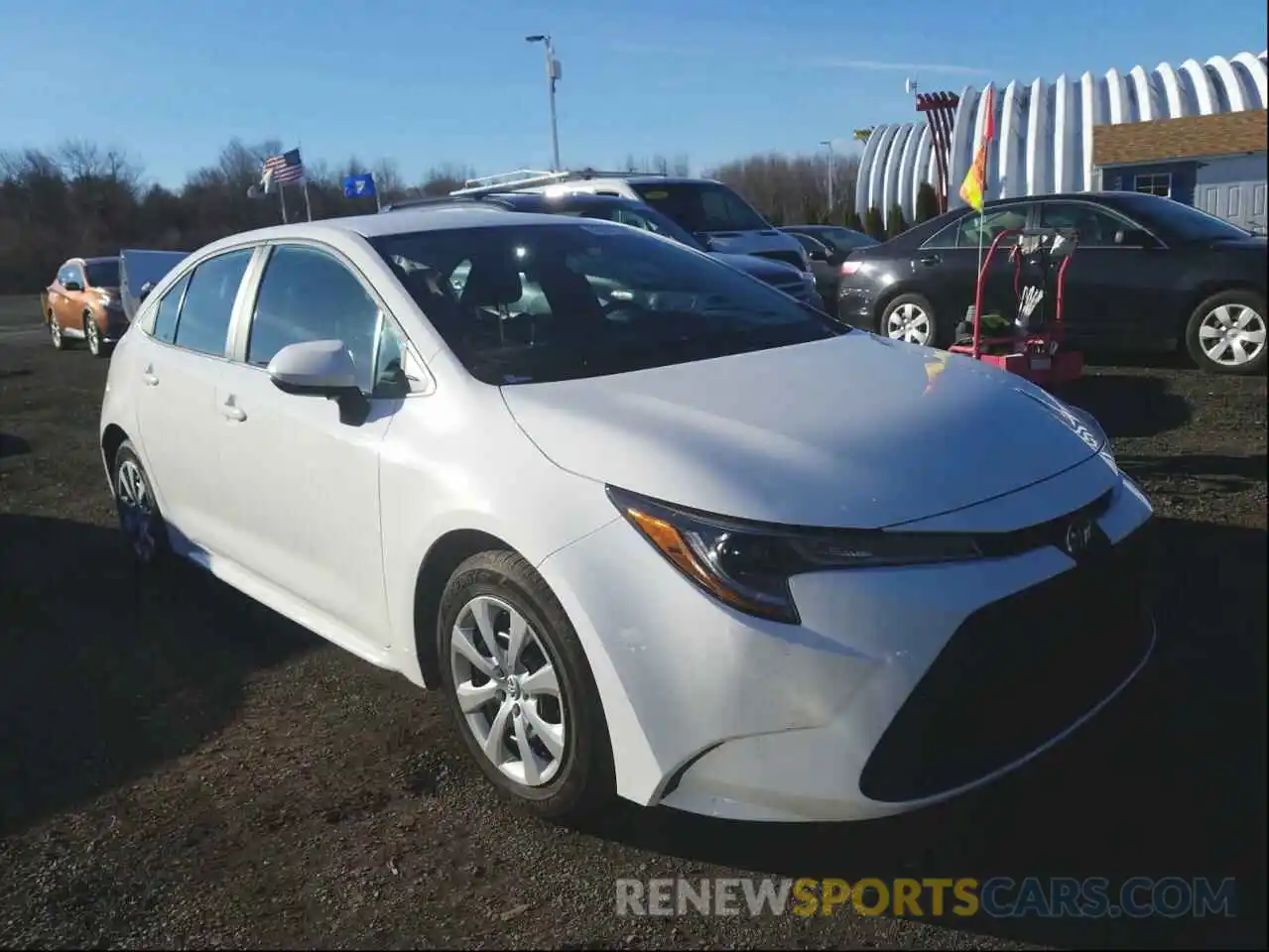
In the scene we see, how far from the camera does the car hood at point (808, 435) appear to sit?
2.49 metres

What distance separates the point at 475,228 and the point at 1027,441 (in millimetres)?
2152

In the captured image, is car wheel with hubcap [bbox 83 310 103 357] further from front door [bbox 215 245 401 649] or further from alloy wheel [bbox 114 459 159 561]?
front door [bbox 215 245 401 649]

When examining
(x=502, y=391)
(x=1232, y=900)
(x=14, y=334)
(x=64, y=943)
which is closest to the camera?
(x=1232, y=900)

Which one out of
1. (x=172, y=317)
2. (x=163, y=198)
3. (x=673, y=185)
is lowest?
(x=172, y=317)

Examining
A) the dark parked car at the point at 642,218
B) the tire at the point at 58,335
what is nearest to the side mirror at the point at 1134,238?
the dark parked car at the point at 642,218

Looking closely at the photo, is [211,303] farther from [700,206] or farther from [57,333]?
[57,333]

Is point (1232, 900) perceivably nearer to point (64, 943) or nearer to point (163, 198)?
point (64, 943)

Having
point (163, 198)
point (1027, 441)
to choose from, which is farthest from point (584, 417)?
point (163, 198)

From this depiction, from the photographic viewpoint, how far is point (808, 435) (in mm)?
2701

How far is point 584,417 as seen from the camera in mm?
2865

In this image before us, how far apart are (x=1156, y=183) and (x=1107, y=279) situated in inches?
731

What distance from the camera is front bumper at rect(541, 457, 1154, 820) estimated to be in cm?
234

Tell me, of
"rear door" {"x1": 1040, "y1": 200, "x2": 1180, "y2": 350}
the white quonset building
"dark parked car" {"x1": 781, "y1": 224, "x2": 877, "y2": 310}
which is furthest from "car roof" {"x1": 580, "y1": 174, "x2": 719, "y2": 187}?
the white quonset building

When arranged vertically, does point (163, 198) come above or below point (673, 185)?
above
